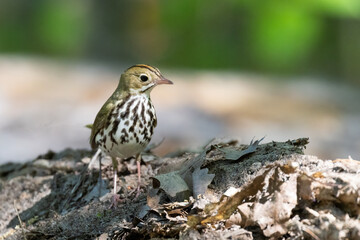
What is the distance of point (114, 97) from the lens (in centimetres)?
375

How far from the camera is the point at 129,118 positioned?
356 centimetres

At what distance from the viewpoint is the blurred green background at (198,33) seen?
10133 mm

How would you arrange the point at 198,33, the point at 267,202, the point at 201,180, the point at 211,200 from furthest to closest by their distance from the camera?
the point at 198,33, the point at 201,180, the point at 211,200, the point at 267,202

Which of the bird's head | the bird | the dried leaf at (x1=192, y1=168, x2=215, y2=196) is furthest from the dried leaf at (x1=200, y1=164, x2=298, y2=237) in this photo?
the bird's head

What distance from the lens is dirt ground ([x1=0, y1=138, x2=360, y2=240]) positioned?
253 centimetres

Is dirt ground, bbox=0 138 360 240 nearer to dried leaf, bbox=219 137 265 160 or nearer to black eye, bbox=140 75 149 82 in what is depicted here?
dried leaf, bbox=219 137 265 160

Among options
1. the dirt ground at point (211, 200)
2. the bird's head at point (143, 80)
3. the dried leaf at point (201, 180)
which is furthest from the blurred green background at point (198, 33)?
the dried leaf at point (201, 180)

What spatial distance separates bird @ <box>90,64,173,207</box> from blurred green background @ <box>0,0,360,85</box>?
5.85m

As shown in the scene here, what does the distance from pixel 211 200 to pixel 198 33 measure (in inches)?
346

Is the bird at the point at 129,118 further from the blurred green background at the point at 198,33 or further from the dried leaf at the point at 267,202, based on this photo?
the blurred green background at the point at 198,33

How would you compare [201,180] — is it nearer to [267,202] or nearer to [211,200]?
[211,200]

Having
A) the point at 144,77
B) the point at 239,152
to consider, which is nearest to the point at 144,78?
the point at 144,77

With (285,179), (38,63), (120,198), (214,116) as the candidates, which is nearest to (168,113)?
(214,116)

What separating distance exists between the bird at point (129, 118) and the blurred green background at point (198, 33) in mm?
5853
